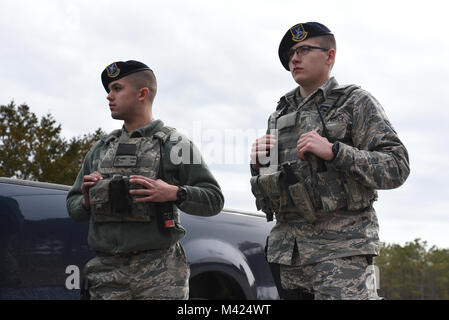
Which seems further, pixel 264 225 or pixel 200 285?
pixel 264 225

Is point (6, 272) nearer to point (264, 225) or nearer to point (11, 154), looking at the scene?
point (264, 225)

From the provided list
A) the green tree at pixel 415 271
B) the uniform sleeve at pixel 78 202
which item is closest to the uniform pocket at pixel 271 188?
the uniform sleeve at pixel 78 202

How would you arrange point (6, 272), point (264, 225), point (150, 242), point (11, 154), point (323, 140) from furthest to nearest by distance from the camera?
1. point (11, 154)
2. point (264, 225)
3. point (6, 272)
4. point (150, 242)
5. point (323, 140)

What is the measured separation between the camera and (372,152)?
7.25ft

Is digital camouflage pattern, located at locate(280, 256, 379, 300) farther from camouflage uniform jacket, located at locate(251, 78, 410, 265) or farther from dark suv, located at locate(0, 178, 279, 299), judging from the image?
dark suv, located at locate(0, 178, 279, 299)

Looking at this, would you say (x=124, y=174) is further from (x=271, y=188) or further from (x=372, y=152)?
(x=372, y=152)

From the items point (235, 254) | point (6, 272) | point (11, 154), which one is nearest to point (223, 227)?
point (235, 254)

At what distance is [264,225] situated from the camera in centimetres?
412

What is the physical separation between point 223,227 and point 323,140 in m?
1.73

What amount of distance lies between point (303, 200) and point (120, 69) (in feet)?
4.10

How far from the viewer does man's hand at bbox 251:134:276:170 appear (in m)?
2.42

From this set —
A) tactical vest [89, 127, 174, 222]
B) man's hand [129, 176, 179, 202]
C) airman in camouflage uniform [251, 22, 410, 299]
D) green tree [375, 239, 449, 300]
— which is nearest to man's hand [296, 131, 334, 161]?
airman in camouflage uniform [251, 22, 410, 299]

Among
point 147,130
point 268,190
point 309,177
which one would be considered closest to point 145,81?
point 147,130

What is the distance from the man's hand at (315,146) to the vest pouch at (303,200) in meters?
0.15
